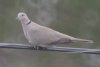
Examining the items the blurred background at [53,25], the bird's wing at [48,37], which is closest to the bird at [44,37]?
the bird's wing at [48,37]

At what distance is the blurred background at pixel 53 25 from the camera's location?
10.3 metres

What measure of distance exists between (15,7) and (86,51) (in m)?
5.77

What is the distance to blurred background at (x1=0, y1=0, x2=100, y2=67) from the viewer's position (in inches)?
404

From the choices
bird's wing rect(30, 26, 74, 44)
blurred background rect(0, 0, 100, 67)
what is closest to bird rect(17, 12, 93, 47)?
bird's wing rect(30, 26, 74, 44)

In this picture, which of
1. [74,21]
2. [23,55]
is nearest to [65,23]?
[74,21]

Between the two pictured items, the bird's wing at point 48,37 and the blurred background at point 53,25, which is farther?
the blurred background at point 53,25

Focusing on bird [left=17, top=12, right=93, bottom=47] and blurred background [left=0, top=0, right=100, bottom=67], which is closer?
bird [left=17, top=12, right=93, bottom=47]

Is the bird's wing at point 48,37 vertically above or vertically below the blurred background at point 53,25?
below

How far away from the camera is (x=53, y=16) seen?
35.6 feet

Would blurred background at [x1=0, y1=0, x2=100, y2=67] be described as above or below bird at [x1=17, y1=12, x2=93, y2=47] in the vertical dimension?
above

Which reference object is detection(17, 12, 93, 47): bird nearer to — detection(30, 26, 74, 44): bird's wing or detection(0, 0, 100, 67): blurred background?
detection(30, 26, 74, 44): bird's wing

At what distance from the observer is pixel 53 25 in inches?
417

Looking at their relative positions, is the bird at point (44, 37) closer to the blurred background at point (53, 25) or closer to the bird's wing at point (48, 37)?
Result: the bird's wing at point (48, 37)

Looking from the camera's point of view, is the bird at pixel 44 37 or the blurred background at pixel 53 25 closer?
the bird at pixel 44 37
